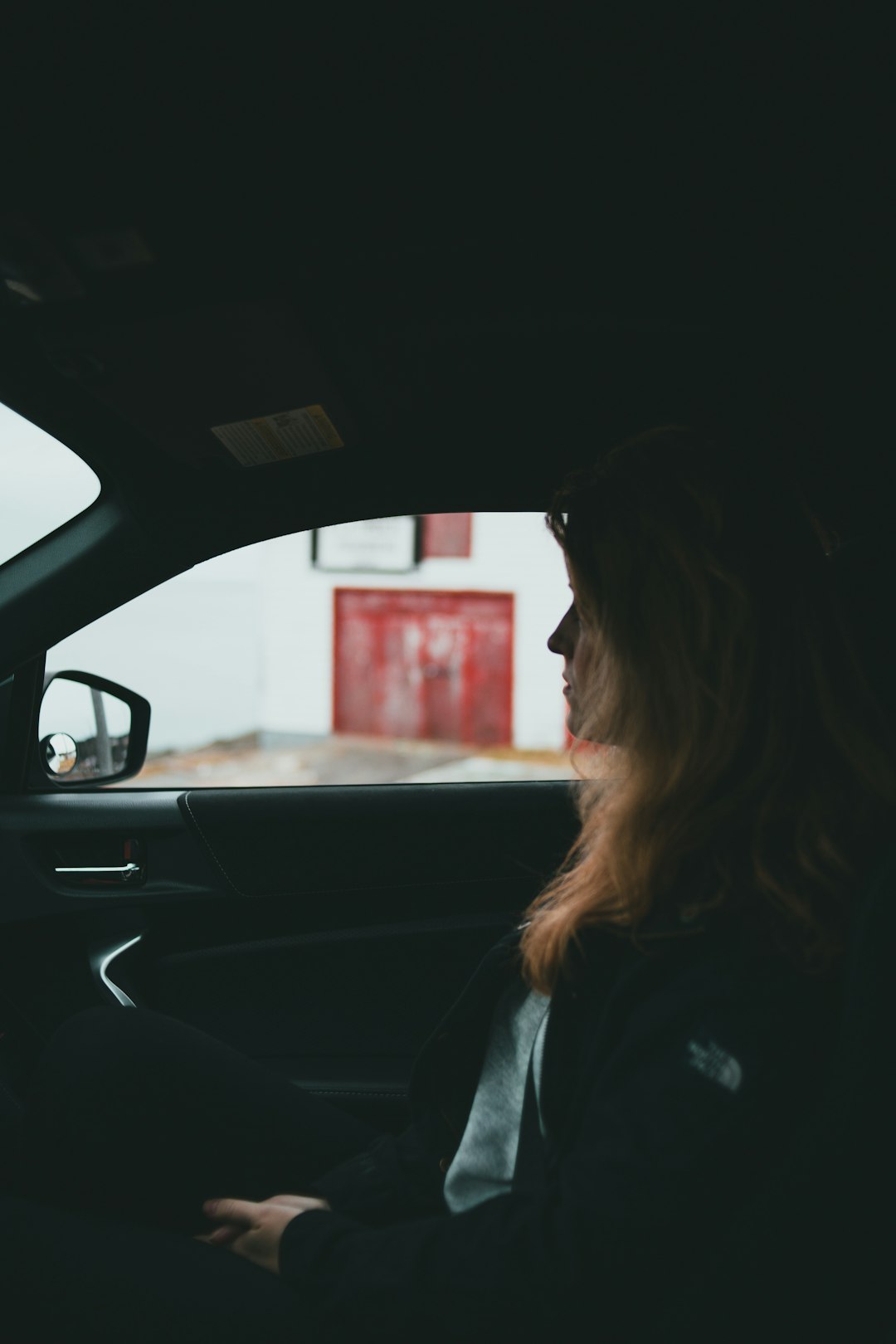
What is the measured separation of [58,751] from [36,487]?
2.13 ft

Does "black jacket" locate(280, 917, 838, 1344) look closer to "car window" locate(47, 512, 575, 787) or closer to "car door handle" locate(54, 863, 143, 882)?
"car door handle" locate(54, 863, 143, 882)

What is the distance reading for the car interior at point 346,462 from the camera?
4.45ft

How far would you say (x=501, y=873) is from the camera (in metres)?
2.34

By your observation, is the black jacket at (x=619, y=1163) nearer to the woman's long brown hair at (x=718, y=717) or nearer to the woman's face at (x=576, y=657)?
the woman's long brown hair at (x=718, y=717)

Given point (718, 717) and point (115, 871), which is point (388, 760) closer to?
point (115, 871)

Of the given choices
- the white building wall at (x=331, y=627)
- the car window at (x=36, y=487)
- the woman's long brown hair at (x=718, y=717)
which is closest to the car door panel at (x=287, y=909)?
the car window at (x=36, y=487)

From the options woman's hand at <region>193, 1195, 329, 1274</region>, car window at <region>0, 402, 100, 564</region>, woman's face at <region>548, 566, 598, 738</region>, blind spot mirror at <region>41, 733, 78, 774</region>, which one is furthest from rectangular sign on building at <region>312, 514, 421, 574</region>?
woman's hand at <region>193, 1195, 329, 1274</region>

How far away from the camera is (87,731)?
93.7 inches

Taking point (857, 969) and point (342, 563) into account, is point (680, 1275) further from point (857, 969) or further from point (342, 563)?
point (342, 563)

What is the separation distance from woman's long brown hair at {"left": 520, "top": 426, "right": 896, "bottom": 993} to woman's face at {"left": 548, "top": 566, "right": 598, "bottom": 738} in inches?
1.0

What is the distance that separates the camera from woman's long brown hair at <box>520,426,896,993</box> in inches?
38.7

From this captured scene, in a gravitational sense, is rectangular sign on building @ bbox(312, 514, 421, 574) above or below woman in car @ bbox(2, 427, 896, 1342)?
above

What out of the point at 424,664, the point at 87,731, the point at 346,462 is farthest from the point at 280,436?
the point at 424,664

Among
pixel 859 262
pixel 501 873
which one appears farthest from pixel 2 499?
pixel 859 262
